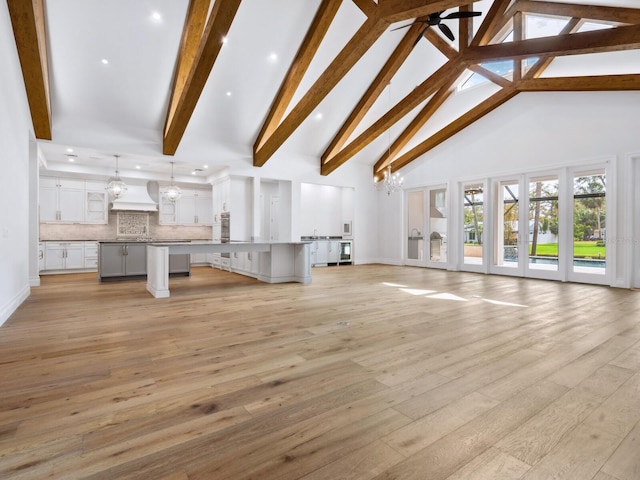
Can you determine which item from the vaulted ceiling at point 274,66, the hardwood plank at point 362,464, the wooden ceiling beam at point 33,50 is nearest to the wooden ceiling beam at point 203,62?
the vaulted ceiling at point 274,66

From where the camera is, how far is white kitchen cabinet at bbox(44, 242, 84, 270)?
7904mm

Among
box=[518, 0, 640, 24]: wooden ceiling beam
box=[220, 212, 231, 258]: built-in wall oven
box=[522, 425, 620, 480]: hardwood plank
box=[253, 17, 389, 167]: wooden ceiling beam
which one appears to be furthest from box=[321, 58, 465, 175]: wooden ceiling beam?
box=[522, 425, 620, 480]: hardwood plank

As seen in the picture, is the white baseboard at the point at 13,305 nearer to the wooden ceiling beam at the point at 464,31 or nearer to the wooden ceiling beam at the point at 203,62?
the wooden ceiling beam at the point at 203,62

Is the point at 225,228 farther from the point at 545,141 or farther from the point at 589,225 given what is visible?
the point at 589,225

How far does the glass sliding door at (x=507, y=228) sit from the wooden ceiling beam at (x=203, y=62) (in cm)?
672

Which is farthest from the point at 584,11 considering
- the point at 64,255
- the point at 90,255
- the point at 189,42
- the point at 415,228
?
the point at 64,255

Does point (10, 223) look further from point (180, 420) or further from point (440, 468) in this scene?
point (440, 468)

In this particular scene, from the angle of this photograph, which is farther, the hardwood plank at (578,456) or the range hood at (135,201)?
the range hood at (135,201)

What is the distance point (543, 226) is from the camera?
7.07 m

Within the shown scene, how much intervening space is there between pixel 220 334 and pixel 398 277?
4969mm

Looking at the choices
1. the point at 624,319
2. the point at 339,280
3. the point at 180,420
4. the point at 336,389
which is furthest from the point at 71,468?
the point at 339,280

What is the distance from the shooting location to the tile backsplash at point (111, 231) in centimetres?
841

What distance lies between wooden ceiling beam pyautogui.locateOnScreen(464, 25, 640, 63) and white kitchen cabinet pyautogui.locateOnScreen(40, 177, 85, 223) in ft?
32.0

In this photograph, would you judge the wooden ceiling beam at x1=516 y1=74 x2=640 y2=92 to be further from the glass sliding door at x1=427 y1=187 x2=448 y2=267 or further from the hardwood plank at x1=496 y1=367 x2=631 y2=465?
the hardwood plank at x1=496 y1=367 x2=631 y2=465
